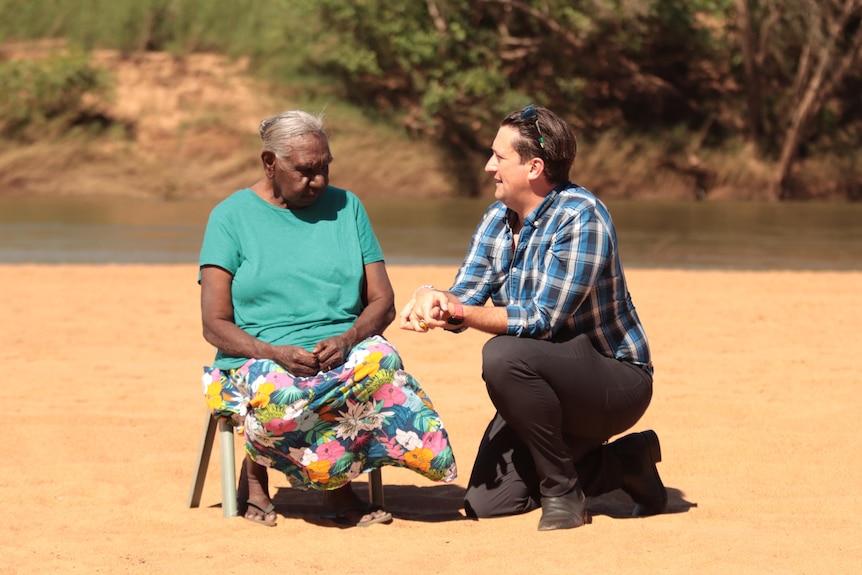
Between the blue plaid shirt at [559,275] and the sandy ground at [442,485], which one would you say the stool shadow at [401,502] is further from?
the blue plaid shirt at [559,275]

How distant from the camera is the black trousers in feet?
12.2

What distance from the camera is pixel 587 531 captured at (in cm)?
378

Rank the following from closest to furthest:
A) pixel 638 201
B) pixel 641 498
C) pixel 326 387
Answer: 1. pixel 326 387
2. pixel 641 498
3. pixel 638 201

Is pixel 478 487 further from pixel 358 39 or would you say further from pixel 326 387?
pixel 358 39

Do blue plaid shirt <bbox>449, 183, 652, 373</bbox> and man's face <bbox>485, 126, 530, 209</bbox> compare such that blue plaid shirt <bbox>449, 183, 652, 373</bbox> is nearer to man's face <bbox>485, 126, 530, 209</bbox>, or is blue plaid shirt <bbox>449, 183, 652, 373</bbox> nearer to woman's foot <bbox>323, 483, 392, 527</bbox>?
man's face <bbox>485, 126, 530, 209</bbox>

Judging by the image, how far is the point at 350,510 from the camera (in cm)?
397

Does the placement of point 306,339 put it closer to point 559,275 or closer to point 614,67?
point 559,275

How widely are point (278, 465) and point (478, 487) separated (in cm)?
69

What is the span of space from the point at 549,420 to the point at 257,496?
37.7 inches

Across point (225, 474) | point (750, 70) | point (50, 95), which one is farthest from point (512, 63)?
point (225, 474)

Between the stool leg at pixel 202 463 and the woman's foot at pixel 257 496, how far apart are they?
131mm

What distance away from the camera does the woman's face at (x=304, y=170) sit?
3.82m

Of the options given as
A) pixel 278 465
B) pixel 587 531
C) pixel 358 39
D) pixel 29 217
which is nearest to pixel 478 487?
pixel 587 531

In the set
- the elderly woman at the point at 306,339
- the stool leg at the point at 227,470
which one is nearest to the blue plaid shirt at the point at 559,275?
the elderly woman at the point at 306,339
